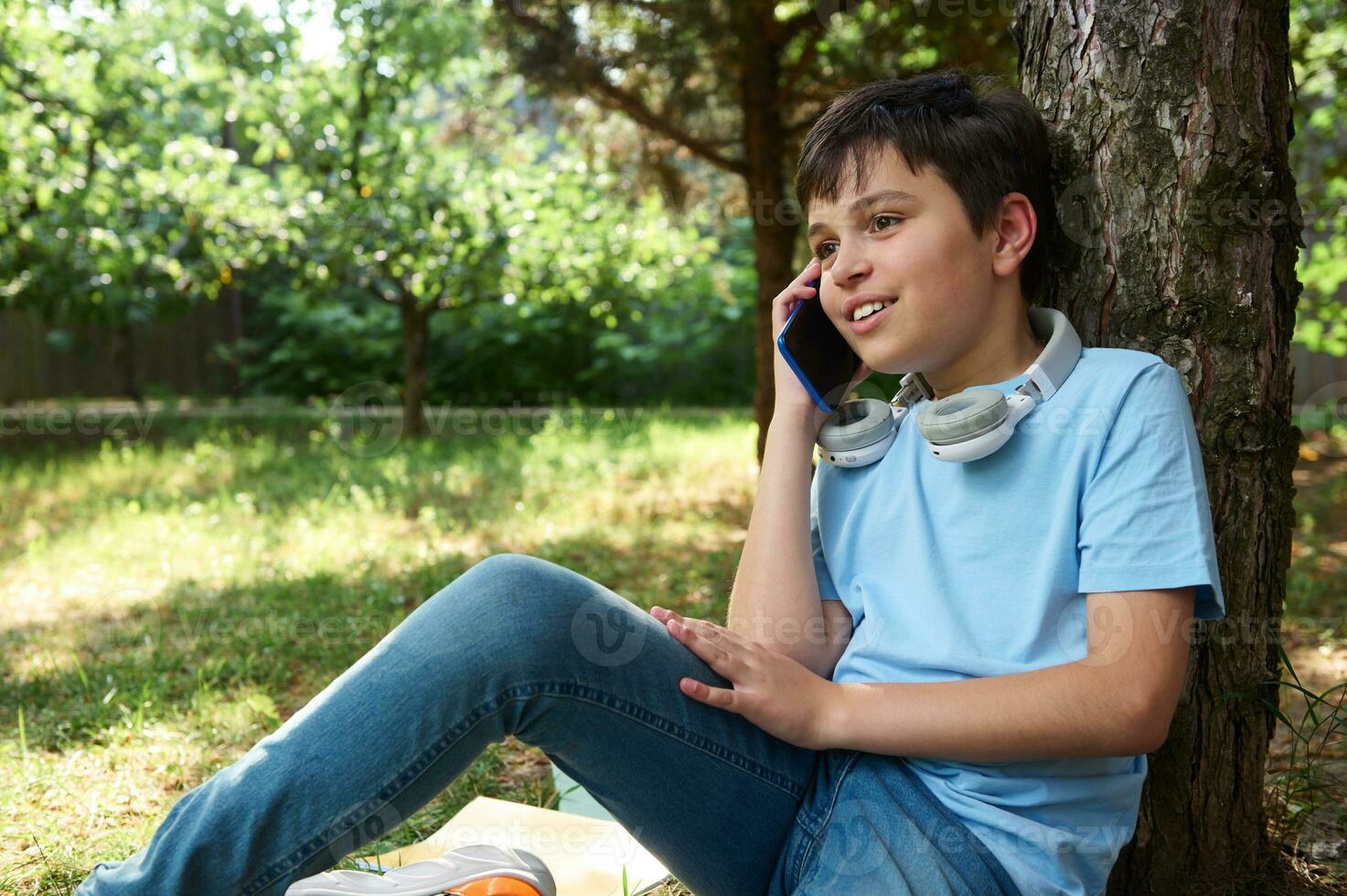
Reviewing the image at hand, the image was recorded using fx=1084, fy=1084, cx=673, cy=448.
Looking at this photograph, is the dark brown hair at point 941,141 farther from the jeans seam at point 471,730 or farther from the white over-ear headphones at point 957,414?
the jeans seam at point 471,730

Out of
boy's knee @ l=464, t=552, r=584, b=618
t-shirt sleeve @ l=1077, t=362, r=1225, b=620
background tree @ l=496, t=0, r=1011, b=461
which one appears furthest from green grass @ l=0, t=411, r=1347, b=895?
background tree @ l=496, t=0, r=1011, b=461

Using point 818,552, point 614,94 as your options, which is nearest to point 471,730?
point 818,552

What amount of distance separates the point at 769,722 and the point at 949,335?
0.59 m

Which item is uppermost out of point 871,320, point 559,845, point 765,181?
point 765,181

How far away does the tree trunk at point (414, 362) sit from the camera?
9.05 meters

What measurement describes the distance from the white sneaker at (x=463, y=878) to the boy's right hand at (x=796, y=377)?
2.45ft

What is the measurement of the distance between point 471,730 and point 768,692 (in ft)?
1.24

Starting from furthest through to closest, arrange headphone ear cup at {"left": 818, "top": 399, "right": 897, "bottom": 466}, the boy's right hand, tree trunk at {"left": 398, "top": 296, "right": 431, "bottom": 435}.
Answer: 1. tree trunk at {"left": 398, "top": 296, "right": 431, "bottom": 435}
2. the boy's right hand
3. headphone ear cup at {"left": 818, "top": 399, "right": 897, "bottom": 466}

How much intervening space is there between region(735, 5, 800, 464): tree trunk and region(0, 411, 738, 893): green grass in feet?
2.95

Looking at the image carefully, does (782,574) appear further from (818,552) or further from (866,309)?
(866,309)

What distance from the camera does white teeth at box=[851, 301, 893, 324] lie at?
5.02 ft

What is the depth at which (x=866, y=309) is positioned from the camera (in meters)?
1.54

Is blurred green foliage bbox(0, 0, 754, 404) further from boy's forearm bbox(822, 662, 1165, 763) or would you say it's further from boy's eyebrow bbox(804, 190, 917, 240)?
boy's forearm bbox(822, 662, 1165, 763)

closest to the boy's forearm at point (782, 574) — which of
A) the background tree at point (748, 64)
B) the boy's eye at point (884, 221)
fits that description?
the boy's eye at point (884, 221)
